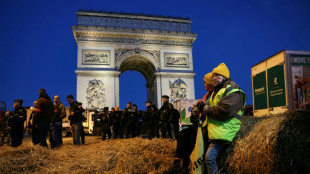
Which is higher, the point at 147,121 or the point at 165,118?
the point at 165,118

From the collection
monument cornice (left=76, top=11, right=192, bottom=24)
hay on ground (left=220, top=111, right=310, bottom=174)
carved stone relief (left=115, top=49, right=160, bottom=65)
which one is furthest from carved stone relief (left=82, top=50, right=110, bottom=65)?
hay on ground (left=220, top=111, right=310, bottom=174)

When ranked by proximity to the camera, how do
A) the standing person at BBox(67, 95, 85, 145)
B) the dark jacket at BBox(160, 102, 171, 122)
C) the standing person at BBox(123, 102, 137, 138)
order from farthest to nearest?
1. the standing person at BBox(123, 102, 137, 138)
2. the dark jacket at BBox(160, 102, 171, 122)
3. the standing person at BBox(67, 95, 85, 145)

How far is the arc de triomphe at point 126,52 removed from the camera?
21.5m

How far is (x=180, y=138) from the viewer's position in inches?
128

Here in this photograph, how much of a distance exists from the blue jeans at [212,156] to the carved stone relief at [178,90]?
20.4 m

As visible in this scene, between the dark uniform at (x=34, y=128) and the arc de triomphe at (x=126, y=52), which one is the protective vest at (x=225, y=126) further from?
the arc de triomphe at (x=126, y=52)

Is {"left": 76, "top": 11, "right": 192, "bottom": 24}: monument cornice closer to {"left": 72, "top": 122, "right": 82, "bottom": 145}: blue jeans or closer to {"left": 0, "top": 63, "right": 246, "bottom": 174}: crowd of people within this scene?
{"left": 0, "top": 63, "right": 246, "bottom": 174}: crowd of people

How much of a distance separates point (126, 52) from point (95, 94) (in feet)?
16.7

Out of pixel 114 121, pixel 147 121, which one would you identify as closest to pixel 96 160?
pixel 147 121

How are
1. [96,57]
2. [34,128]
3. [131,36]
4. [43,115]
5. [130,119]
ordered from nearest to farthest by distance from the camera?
[43,115] < [34,128] < [130,119] < [96,57] < [131,36]

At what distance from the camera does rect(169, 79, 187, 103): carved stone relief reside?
75.4ft

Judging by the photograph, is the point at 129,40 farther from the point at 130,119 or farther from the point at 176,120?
the point at 176,120

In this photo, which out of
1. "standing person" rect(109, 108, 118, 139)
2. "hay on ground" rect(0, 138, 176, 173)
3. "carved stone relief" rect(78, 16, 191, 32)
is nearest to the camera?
"hay on ground" rect(0, 138, 176, 173)

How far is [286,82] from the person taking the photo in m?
6.96
